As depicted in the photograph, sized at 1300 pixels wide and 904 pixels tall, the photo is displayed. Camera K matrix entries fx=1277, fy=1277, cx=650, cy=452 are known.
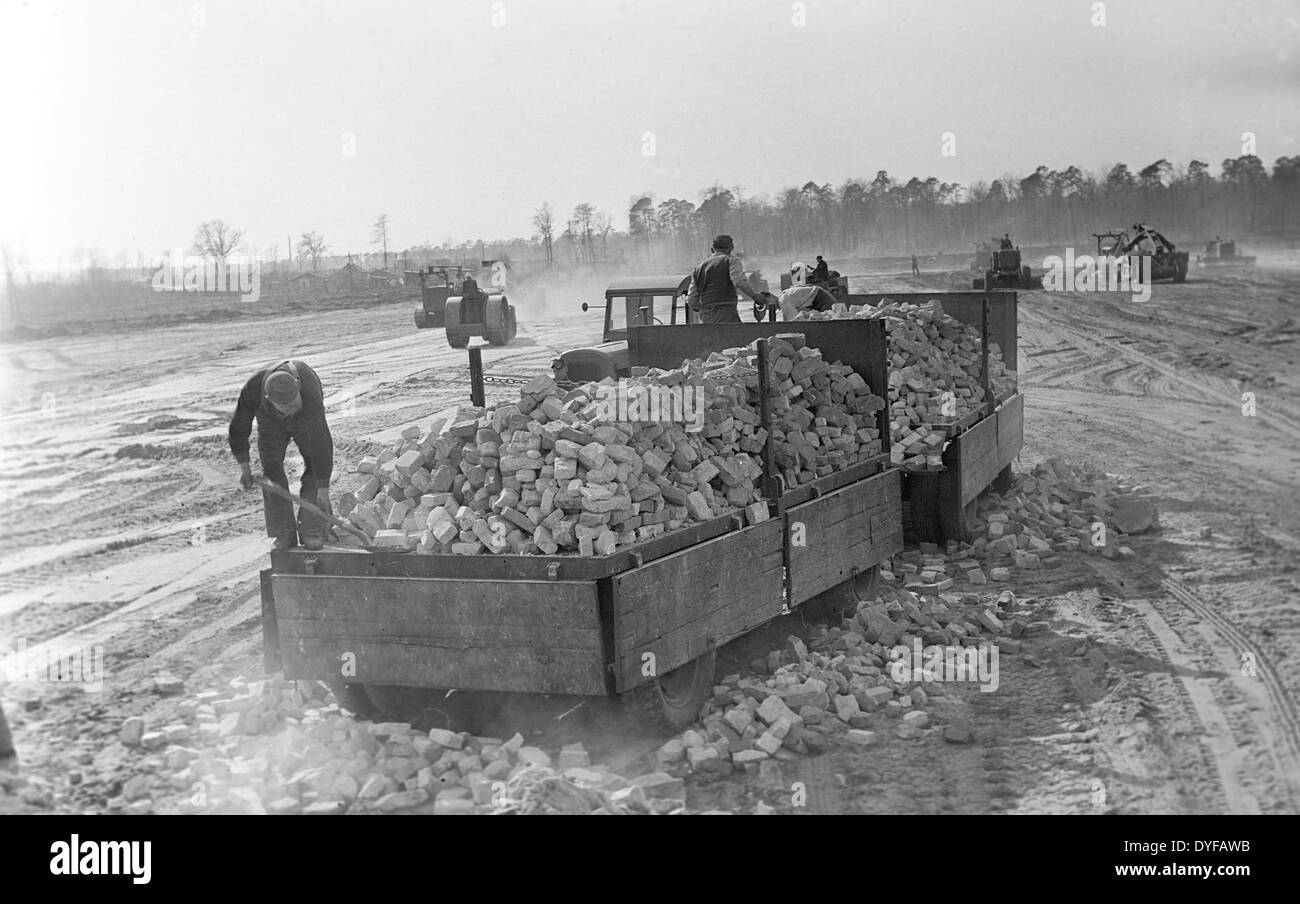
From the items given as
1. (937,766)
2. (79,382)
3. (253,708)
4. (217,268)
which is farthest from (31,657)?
(217,268)

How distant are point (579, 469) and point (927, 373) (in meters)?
5.30

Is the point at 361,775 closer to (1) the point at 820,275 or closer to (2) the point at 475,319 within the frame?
(1) the point at 820,275

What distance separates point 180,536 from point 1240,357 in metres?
16.1

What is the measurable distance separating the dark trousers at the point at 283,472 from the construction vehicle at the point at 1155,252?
93.8 feet

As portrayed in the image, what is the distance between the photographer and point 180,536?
1094 centimetres

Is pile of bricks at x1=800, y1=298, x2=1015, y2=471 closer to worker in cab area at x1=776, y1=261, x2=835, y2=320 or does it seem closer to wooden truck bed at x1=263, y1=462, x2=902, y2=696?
worker in cab area at x1=776, y1=261, x2=835, y2=320

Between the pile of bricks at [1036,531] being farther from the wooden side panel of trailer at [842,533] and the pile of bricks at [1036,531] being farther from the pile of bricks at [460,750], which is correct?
the pile of bricks at [460,750]

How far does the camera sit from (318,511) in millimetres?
5848

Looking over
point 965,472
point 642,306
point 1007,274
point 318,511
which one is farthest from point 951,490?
point 1007,274

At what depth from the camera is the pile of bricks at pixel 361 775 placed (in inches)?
213

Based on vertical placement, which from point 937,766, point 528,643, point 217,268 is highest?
point 217,268

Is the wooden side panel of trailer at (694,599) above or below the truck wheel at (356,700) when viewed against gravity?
above

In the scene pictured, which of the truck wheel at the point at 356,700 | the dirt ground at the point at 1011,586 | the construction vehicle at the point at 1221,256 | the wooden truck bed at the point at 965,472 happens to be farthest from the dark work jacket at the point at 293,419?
the construction vehicle at the point at 1221,256
